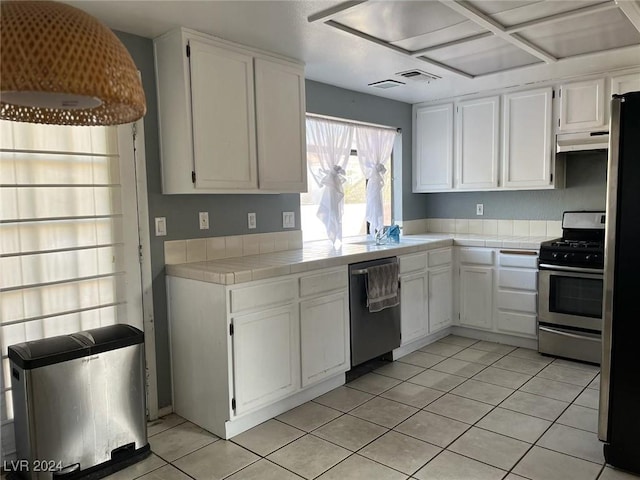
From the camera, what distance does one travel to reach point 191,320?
287cm

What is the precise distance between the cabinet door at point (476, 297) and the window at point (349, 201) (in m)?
1.06

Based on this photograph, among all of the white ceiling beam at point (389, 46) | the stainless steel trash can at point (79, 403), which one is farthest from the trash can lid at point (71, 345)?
the white ceiling beam at point (389, 46)

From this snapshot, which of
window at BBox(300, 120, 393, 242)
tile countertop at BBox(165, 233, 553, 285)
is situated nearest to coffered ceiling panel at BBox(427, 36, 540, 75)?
window at BBox(300, 120, 393, 242)

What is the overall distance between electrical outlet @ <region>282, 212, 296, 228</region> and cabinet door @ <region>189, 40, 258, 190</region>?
0.60m

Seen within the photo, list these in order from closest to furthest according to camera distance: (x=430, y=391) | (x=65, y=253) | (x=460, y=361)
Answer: (x=65, y=253), (x=430, y=391), (x=460, y=361)

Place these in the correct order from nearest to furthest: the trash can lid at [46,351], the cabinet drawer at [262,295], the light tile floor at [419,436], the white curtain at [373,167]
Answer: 1. the trash can lid at [46,351]
2. the light tile floor at [419,436]
3. the cabinet drawer at [262,295]
4. the white curtain at [373,167]

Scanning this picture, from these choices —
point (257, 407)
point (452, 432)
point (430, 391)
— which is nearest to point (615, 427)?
point (452, 432)

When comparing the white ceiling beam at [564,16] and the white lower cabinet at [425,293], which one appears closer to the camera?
the white ceiling beam at [564,16]

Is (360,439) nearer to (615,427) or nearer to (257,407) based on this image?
(257,407)

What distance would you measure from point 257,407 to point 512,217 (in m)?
3.23

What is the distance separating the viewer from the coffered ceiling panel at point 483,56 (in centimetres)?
312

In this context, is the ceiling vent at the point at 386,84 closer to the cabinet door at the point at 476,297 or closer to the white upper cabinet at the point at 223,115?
the white upper cabinet at the point at 223,115

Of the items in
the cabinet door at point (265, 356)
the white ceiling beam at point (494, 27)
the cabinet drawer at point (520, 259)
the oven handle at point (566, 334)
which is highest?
the white ceiling beam at point (494, 27)

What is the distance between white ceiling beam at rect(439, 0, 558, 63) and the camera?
2.43 m
